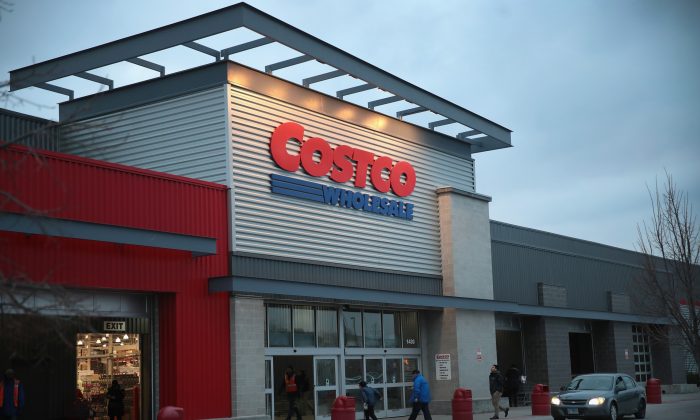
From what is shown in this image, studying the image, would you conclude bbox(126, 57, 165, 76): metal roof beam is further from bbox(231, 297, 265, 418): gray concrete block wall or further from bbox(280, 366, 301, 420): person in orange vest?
bbox(280, 366, 301, 420): person in orange vest

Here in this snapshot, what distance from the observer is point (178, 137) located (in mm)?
23625

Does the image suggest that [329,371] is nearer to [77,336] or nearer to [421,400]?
[421,400]

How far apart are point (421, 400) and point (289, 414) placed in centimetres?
355

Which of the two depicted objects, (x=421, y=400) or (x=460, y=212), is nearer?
(x=421, y=400)

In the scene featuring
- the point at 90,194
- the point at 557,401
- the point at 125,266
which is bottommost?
the point at 557,401

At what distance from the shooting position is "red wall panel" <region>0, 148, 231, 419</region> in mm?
17859

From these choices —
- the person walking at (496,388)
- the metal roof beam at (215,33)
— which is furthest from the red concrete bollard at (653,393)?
the metal roof beam at (215,33)

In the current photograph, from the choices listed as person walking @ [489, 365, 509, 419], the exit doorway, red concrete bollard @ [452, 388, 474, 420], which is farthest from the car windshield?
the exit doorway

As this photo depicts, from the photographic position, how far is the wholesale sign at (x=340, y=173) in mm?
24234

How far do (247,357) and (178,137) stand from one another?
6141 millimetres

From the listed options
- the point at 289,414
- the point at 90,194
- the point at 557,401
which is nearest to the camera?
the point at 90,194

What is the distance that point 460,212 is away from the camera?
102ft

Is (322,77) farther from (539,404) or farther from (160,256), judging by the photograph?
(539,404)

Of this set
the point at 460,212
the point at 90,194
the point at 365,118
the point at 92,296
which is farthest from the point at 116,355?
the point at 460,212
